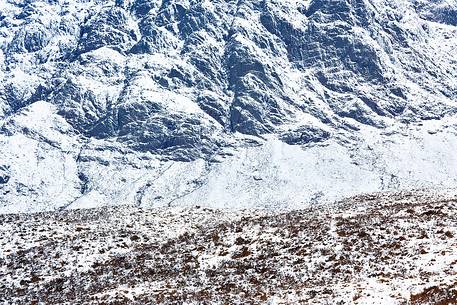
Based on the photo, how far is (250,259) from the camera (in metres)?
35.8

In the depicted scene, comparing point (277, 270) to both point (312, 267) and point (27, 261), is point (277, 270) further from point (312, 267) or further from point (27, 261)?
point (27, 261)

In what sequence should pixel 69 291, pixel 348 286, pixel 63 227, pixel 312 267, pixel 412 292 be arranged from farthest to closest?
pixel 63 227 → pixel 69 291 → pixel 312 267 → pixel 348 286 → pixel 412 292

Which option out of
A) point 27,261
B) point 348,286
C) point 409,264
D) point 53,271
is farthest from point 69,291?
point 409,264

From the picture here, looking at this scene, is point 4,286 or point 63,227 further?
point 63,227

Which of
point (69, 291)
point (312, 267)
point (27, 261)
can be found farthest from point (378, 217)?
point (27, 261)

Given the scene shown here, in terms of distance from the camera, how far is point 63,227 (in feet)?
157

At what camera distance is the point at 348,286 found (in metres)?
28.8

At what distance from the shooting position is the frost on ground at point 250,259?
29031mm

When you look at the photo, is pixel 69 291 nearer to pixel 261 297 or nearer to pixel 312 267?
pixel 261 297

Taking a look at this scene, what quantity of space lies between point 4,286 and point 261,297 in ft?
55.0

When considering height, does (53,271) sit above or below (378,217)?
below

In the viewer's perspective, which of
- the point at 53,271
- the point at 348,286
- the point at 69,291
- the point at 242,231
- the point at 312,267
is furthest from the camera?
the point at 242,231

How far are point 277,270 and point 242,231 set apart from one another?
845 cm

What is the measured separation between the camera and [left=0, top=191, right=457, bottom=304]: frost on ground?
29.0 m
